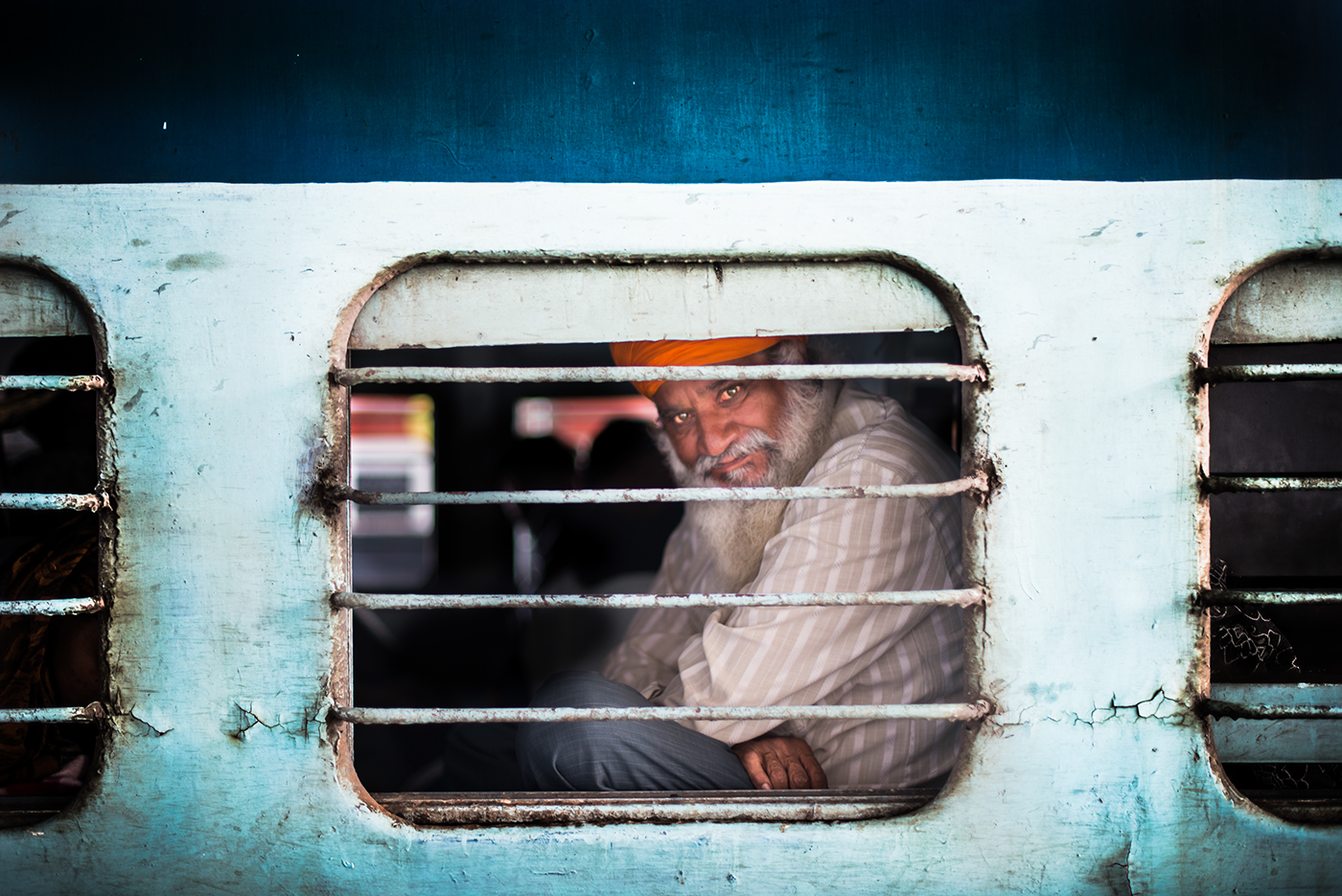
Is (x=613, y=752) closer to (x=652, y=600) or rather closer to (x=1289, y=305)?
(x=652, y=600)

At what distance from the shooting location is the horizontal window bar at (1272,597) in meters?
1.36

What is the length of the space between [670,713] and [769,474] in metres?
0.80

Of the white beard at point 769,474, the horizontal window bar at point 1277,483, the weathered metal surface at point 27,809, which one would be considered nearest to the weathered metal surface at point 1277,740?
the horizontal window bar at point 1277,483

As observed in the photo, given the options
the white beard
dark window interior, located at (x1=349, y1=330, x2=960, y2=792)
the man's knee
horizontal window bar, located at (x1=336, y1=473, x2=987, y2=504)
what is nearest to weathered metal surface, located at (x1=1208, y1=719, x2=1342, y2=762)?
horizontal window bar, located at (x1=336, y1=473, x2=987, y2=504)

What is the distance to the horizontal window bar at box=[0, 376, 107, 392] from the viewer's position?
1370 millimetres

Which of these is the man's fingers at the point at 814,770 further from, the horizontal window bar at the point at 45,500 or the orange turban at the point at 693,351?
the horizontal window bar at the point at 45,500

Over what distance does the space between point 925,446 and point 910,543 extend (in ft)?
0.79

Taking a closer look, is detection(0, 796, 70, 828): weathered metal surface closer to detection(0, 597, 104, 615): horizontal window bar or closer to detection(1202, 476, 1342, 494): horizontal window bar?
detection(0, 597, 104, 615): horizontal window bar

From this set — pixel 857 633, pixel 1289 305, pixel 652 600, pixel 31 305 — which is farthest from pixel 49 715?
pixel 1289 305

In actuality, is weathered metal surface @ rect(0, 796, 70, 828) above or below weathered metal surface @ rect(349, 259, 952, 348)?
below

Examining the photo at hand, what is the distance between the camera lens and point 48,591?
1.62 meters

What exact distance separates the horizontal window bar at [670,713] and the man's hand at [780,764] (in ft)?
1.21

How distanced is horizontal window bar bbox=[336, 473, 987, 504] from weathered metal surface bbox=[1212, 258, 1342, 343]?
0.53 m

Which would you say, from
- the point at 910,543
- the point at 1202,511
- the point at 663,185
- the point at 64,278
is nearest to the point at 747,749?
the point at 910,543
